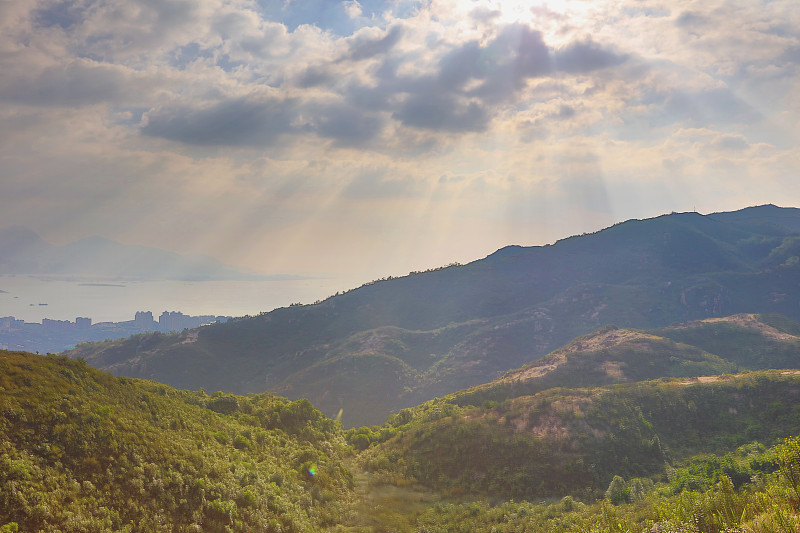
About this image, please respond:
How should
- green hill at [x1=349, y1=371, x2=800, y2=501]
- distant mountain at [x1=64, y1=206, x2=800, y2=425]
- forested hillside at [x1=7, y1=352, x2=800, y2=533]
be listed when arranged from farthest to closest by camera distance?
distant mountain at [x1=64, y1=206, x2=800, y2=425], green hill at [x1=349, y1=371, x2=800, y2=501], forested hillside at [x1=7, y1=352, x2=800, y2=533]

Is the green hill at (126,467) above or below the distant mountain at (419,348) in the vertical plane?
above

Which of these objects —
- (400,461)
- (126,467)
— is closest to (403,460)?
(400,461)

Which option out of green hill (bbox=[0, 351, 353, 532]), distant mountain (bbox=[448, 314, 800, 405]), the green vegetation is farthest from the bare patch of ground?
green hill (bbox=[0, 351, 353, 532])

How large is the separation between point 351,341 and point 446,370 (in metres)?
50.3

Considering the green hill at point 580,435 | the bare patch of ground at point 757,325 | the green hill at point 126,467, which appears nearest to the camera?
the green hill at point 126,467

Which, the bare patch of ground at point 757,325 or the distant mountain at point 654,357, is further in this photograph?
the bare patch of ground at point 757,325

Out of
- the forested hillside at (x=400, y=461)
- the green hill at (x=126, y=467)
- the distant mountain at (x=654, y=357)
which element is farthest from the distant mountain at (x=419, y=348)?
the green hill at (x=126, y=467)

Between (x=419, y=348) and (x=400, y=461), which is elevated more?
(x=400, y=461)

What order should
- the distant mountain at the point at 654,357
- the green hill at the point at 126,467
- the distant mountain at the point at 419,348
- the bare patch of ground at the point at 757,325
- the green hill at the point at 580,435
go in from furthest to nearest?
the distant mountain at the point at 419,348 → the bare patch of ground at the point at 757,325 → the distant mountain at the point at 654,357 → the green hill at the point at 580,435 → the green hill at the point at 126,467

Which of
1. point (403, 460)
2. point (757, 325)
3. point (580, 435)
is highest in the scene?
point (403, 460)

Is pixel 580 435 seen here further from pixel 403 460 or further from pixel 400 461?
pixel 400 461

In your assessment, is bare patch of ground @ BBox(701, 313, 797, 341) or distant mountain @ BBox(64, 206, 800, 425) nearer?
bare patch of ground @ BBox(701, 313, 797, 341)

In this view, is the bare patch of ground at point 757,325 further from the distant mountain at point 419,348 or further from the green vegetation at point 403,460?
the green vegetation at point 403,460

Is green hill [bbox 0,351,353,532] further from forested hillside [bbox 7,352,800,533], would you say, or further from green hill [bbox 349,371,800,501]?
green hill [bbox 349,371,800,501]
